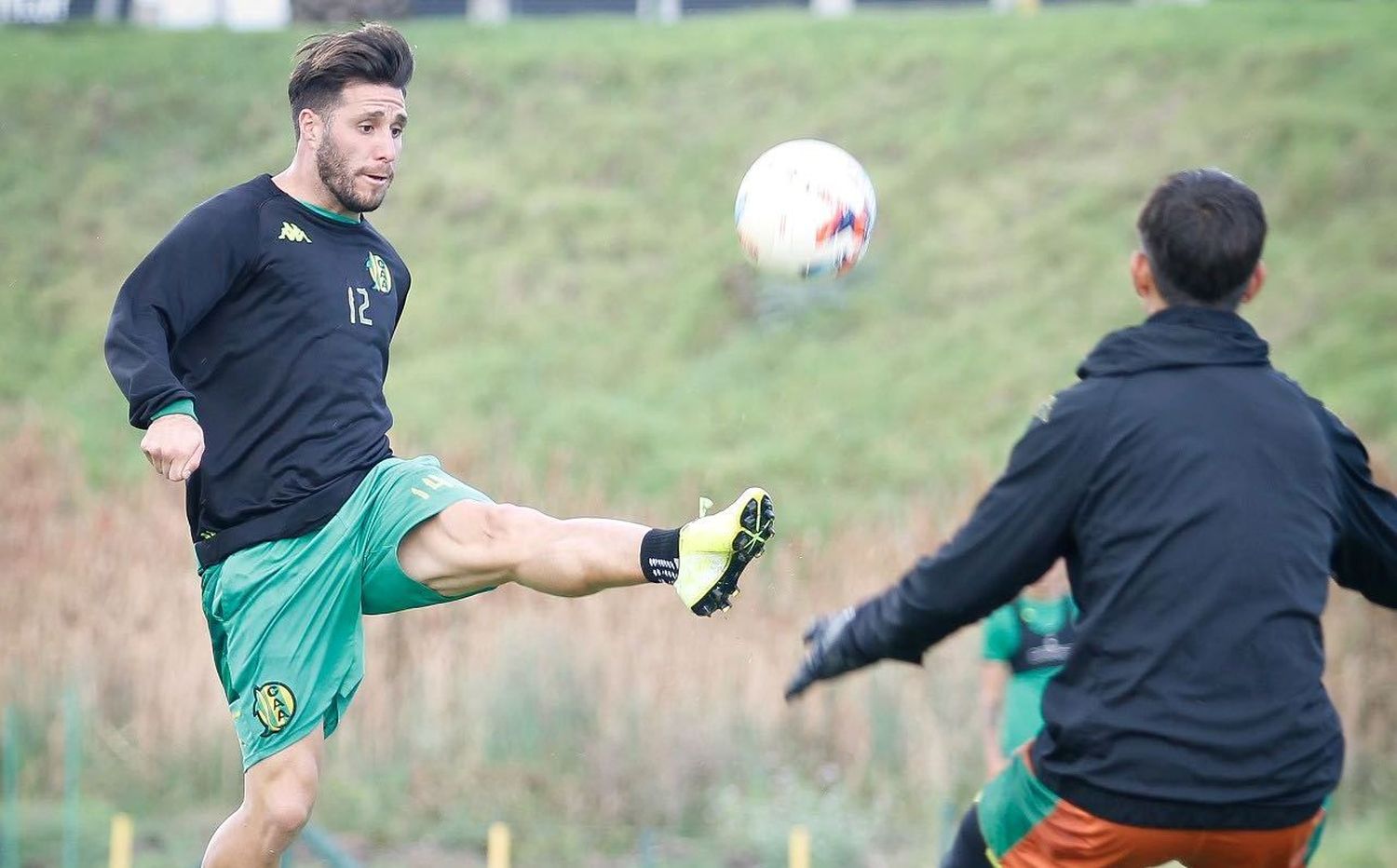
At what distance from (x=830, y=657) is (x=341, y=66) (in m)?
2.63

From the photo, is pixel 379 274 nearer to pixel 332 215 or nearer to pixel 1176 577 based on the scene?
pixel 332 215

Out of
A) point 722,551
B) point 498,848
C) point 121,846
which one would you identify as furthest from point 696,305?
point 722,551

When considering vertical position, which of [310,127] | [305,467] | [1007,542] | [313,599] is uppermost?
[310,127]

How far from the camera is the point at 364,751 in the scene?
1076 centimetres

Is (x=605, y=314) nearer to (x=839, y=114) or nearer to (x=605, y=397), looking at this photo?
(x=605, y=397)

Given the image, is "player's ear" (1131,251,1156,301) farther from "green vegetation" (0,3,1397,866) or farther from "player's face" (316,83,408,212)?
"green vegetation" (0,3,1397,866)

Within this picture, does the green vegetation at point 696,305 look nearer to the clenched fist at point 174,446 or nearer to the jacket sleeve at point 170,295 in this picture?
the jacket sleeve at point 170,295

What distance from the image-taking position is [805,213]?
534 centimetres

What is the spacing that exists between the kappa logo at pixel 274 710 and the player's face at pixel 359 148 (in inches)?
59.6

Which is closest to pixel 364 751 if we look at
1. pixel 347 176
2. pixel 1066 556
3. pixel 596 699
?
pixel 596 699

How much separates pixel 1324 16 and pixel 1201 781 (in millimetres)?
19243

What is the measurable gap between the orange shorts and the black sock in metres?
1.26

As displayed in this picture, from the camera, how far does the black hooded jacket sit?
11.0 ft

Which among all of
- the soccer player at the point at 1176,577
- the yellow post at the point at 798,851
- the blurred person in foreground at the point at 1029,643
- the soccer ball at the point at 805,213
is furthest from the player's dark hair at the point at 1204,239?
the yellow post at the point at 798,851
